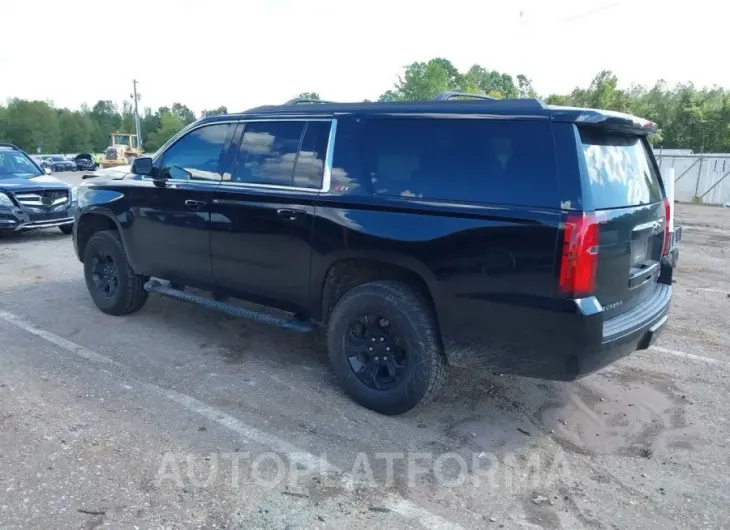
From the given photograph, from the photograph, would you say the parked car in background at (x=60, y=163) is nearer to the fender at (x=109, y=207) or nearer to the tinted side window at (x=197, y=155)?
the fender at (x=109, y=207)

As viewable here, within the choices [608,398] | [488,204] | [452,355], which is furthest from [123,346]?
[608,398]

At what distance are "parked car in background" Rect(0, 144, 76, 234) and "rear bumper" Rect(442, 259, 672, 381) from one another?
29.9 ft

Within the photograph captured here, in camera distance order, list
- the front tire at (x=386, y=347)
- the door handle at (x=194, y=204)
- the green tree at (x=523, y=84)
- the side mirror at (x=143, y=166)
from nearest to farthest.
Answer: the front tire at (x=386, y=347), the door handle at (x=194, y=204), the side mirror at (x=143, y=166), the green tree at (x=523, y=84)

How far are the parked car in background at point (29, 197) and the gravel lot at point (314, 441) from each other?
17.4 ft

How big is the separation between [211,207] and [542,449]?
3.04m

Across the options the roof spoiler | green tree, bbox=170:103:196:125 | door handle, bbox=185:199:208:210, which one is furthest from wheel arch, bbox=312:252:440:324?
Result: green tree, bbox=170:103:196:125

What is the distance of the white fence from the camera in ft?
72.1

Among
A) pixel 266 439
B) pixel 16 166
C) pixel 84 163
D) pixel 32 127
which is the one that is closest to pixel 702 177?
pixel 16 166

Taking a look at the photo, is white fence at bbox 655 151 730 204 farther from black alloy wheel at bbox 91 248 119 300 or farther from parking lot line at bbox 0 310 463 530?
parking lot line at bbox 0 310 463 530

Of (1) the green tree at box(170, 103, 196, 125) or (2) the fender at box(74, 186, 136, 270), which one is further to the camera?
(1) the green tree at box(170, 103, 196, 125)

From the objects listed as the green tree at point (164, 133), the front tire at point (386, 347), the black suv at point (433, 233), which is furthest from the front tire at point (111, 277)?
the green tree at point (164, 133)

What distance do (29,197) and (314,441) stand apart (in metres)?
8.85

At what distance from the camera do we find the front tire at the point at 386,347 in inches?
138

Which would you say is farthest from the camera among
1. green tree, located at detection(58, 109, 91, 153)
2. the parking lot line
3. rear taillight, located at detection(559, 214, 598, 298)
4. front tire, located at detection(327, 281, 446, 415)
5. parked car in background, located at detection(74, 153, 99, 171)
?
green tree, located at detection(58, 109, 91, 153)
